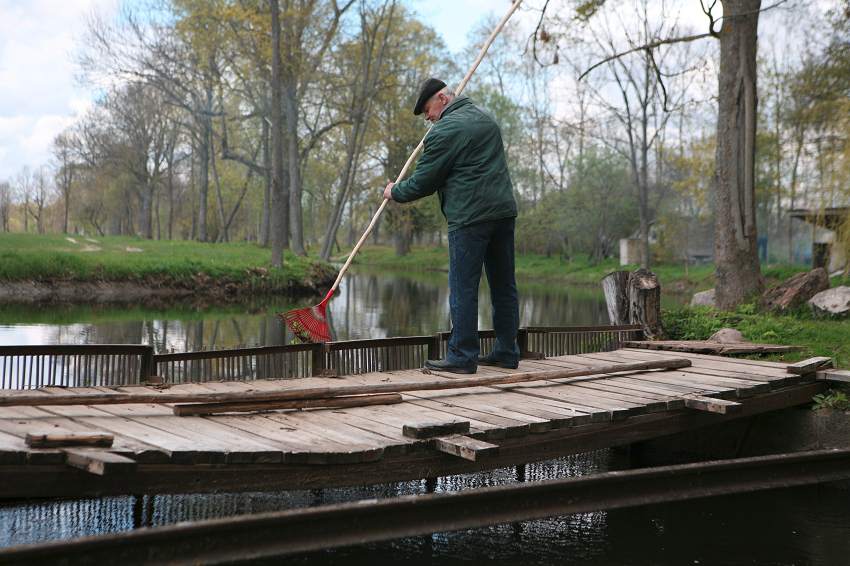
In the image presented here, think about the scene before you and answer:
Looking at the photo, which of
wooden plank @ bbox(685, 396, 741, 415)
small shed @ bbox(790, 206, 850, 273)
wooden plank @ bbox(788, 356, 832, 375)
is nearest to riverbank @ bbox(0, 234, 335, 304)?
small shed @ bbox(790, 206, 850, 273)

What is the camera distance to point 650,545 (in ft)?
17.5

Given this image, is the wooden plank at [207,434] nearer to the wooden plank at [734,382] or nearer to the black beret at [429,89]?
the black beret at [429,89]

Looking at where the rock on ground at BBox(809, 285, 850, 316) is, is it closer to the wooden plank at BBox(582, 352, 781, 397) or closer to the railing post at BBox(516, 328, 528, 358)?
the wooden plank at BBox(582, 352, 781, 397)

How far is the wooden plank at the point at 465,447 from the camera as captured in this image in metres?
4.28

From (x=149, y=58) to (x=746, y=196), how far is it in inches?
976

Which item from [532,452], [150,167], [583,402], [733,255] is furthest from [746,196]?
[150,167]

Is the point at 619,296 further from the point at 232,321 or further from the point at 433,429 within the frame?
the point at 232,321

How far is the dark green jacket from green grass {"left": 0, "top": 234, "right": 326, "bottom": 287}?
61.4 ft

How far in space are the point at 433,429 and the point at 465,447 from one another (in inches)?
10.1

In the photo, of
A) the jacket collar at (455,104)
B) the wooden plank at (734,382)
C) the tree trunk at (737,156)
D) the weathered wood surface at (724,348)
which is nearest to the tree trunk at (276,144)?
the tree trunk at (737,156)

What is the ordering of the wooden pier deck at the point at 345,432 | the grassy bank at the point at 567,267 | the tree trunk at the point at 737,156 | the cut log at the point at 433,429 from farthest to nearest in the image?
the grassy bank at the point at 567,267 < the tree trunk at the point at 737,156 < the cut log at the point at 433,429 < the wooden pier deck at the point at 345,432

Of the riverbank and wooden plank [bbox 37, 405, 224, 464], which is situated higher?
the riverbank

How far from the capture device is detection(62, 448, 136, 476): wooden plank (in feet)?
11.5

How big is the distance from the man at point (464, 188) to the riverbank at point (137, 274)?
691 inches
